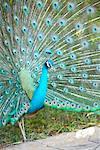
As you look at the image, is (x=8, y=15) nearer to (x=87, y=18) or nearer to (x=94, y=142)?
(x=87, y=18)

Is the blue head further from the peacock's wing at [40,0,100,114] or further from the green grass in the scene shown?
the green grass

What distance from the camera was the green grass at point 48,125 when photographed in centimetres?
367

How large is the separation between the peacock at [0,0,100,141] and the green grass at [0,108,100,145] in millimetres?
339

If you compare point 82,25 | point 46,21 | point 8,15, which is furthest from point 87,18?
point 8,15

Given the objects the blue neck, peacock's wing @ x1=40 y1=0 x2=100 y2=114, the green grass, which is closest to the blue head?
the blue neck

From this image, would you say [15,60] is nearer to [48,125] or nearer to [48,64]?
[48,64]

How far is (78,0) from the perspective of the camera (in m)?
3.33

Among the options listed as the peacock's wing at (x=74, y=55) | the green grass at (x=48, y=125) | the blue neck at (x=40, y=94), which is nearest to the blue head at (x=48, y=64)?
the blue neck at (x=40, y=94)

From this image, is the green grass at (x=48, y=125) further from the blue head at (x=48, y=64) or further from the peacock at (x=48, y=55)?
the blue head at (x=48, y=64)

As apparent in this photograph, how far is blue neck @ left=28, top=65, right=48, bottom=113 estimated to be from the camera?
3.19 meters

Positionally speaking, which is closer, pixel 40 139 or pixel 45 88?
pixel 45 88

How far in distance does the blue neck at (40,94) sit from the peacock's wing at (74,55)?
0.07m

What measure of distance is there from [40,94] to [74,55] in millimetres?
431

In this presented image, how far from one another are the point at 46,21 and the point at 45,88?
0.55m
